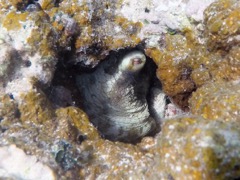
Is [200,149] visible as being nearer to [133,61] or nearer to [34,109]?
[34,109]

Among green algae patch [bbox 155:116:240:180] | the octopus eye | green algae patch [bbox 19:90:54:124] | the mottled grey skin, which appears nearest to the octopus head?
the octopus eye

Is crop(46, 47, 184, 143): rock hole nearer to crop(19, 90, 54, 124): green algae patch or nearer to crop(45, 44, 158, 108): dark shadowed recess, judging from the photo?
crop(45, 44, 158, 108): dark shadowed recess


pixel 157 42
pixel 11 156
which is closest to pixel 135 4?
pixel 157 42

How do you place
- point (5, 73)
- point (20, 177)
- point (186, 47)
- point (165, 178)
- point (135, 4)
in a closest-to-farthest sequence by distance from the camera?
point (165, 178)
point (20, 177)
point (5, 73)
point (186, 47)
point (135, 4)

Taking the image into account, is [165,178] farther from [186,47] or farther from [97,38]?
[97,38]

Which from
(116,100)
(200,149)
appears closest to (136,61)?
(116,100)

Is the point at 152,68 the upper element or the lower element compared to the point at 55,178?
lower
